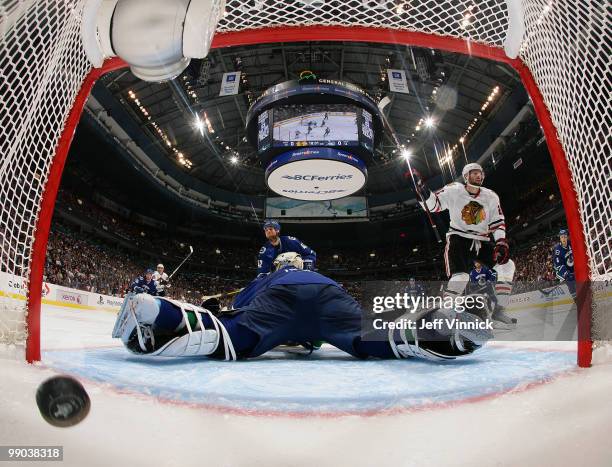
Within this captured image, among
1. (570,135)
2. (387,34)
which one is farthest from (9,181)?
(570,135)

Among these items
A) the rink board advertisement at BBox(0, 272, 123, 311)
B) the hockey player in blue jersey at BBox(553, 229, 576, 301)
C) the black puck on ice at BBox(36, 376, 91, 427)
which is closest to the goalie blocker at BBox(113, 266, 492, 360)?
the black puck on ice at BBox(36, 376, 91, 427)

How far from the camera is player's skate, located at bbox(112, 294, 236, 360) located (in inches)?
54.9

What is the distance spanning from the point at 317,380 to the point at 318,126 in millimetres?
9903

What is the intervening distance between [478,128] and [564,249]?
12.4 m

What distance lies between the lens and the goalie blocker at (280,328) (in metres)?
1.41

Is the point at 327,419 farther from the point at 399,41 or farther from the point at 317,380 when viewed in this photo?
the point at 399,41

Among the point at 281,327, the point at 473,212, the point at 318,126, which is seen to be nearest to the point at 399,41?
the point at 281,327

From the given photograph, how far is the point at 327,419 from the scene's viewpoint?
0.73 meters

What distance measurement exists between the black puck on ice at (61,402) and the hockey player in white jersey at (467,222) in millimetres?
3063

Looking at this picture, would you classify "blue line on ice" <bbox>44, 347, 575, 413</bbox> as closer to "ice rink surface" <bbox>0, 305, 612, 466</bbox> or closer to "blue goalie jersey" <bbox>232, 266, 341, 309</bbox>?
"ice rink surface" <bbox>0, 305, 612, 466</bbox>

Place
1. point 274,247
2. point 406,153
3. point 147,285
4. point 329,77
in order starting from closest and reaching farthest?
point 274,247
point 147,285
point 329,77
point 406,153

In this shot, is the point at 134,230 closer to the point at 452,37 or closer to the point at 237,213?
the point at 237,213

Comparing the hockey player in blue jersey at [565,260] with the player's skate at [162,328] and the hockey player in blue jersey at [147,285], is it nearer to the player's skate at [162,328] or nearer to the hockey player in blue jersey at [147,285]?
the player's skate at [162,328]

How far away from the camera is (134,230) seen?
68.2ft
